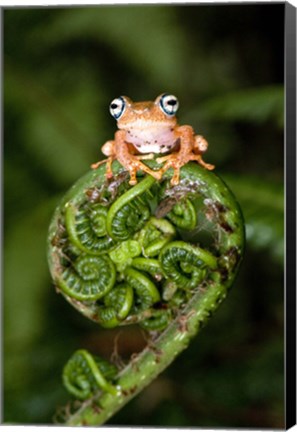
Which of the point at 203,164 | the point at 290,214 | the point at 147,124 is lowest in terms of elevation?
the point at 290,214

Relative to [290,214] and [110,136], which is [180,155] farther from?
[110,136]

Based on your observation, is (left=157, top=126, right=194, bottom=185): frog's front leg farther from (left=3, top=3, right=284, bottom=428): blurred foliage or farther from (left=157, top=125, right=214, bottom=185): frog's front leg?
(left=3, top=3, right=284, bottom=428): blurred foliage

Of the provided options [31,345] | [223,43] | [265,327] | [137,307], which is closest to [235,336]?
[265,327]

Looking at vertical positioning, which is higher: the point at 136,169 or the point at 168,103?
the point at 168,103

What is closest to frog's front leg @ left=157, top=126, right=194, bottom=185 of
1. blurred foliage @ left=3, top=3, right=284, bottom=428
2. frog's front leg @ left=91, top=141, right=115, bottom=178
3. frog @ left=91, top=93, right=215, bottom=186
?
frog @ left=91, top=93, right=215, bottom=186

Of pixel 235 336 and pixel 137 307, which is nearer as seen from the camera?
pixel 137 307

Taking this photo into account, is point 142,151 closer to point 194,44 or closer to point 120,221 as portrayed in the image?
point 120,221

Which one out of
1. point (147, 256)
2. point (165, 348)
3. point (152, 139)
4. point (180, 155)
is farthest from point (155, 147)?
point (165, 348)
